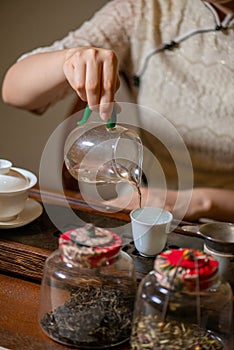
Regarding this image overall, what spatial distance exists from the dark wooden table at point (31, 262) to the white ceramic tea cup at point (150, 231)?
0.02 m

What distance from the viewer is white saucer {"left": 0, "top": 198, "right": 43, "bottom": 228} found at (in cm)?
119

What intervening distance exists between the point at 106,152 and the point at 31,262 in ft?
0.80

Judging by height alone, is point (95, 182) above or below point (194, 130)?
above

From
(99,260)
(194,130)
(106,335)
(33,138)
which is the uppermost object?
(99,260)

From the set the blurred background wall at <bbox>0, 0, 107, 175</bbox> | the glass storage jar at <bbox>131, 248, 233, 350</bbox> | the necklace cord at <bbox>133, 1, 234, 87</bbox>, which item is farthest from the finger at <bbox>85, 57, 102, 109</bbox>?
the blurred background wall at <bbox>0, 0, 107, 175</bbox>

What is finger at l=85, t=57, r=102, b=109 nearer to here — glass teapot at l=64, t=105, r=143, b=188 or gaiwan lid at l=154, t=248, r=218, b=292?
glass teapot at l=64, t=105, r=143, b=188

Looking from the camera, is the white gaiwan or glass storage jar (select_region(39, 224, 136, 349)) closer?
glass storage jar (select_region(39, 224, 136, 349))

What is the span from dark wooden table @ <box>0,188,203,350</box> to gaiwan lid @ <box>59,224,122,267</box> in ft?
0.48

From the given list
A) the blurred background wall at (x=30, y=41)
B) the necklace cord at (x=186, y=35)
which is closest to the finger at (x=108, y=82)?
the necklace cord at (x=186, y=35)

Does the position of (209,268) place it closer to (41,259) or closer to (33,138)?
(41,259)

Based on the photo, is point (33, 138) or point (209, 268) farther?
point (33, 138)

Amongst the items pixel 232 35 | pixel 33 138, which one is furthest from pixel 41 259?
pixel 33 138

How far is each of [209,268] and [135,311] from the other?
0.47 ft

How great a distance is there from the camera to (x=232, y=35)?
169 centimetres
